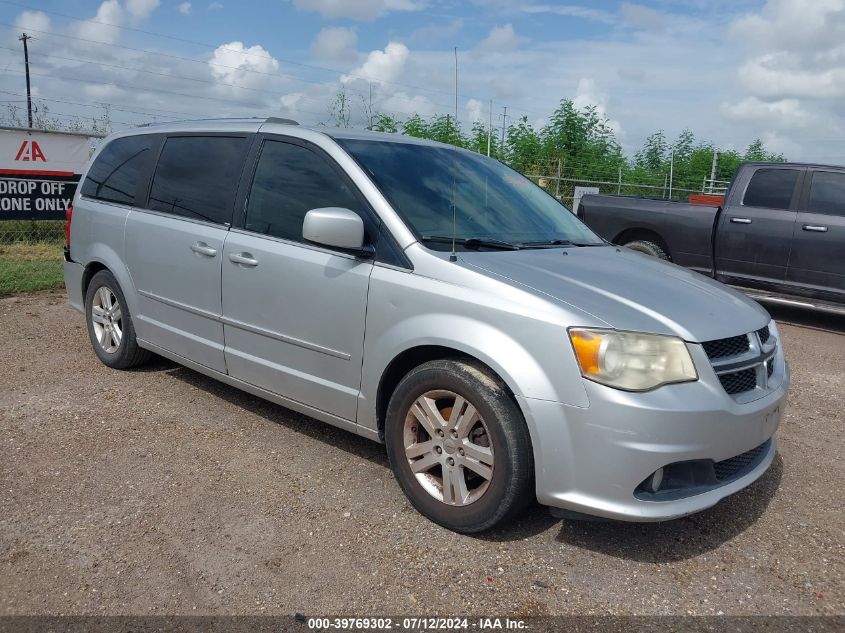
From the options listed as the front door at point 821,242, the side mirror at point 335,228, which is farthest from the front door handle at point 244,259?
the front door at point 821,242

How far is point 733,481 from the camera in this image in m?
3.15

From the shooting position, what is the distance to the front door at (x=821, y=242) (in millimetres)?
7816

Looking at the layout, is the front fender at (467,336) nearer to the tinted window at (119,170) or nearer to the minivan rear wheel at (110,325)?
the minivan rear wheel at (110,325)

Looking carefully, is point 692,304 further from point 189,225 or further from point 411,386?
point 189,225

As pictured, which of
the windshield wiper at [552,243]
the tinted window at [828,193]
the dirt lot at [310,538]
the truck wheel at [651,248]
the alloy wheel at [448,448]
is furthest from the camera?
the truck wheel at [651,248]

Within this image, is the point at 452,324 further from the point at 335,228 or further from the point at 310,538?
the point at 310,538

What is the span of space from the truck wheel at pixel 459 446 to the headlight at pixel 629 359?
0.38 m

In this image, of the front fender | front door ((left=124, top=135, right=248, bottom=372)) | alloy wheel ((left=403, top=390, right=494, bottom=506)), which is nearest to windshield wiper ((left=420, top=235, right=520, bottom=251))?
the front fender

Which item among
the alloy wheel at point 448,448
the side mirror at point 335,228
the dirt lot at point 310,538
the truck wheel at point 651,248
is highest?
the side mirror at point 335,228

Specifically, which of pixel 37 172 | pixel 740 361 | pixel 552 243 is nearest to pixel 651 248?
pixel 552 243

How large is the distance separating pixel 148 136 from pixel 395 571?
3673 millimetres

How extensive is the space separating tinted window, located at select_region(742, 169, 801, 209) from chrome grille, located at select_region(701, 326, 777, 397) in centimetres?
564

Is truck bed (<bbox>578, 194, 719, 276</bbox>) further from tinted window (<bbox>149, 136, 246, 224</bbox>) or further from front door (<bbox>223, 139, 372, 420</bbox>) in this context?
front door (<bbox>223, 139, 372, 420</bbox>)

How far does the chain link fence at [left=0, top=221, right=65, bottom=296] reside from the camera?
8.67 meters
